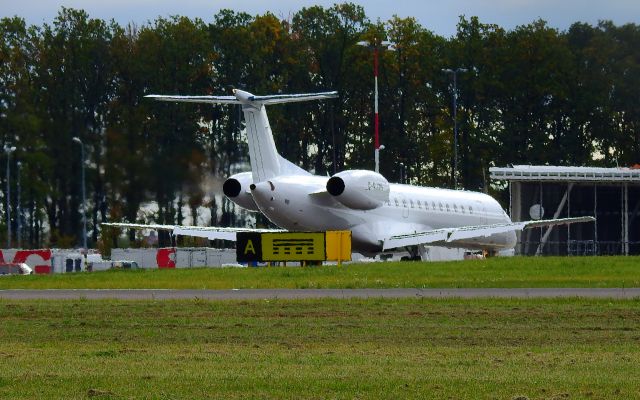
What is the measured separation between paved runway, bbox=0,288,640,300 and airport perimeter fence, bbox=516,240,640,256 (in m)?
50.7

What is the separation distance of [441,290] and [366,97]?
69317 millimetres

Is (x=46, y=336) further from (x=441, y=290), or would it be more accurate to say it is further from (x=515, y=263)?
(x=515, y=263)

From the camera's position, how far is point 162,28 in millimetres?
66938

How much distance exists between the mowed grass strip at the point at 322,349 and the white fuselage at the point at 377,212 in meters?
26.3

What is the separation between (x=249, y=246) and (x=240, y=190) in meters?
3.47

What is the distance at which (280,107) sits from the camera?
96438mm

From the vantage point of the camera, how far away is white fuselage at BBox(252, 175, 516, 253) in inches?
2414

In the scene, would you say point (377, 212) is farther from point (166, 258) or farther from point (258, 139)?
point (166, 258)

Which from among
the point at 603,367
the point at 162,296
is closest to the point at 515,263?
the point at 162,296

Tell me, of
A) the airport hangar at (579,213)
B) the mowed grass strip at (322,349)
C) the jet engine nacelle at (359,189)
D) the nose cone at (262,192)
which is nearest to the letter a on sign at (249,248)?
the nose cone at (262,192)

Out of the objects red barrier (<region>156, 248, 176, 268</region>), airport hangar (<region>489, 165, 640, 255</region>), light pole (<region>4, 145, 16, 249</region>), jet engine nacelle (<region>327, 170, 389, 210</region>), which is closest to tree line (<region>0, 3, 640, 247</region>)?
light pole (<region>4, 145, 16, 249</region>)

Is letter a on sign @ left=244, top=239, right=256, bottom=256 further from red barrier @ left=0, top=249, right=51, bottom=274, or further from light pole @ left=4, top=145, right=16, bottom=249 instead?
red barrier @ left=0, top=249, right=51, bottom=274

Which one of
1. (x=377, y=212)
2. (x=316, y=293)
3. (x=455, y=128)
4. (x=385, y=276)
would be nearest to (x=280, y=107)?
(x=455, y=128)

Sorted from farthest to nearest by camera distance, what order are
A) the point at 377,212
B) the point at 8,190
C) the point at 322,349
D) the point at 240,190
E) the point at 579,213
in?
the point at 579,213 < the point at 377,212 < the point at 8,190 < the point at 240,190 < the point at 322,349
